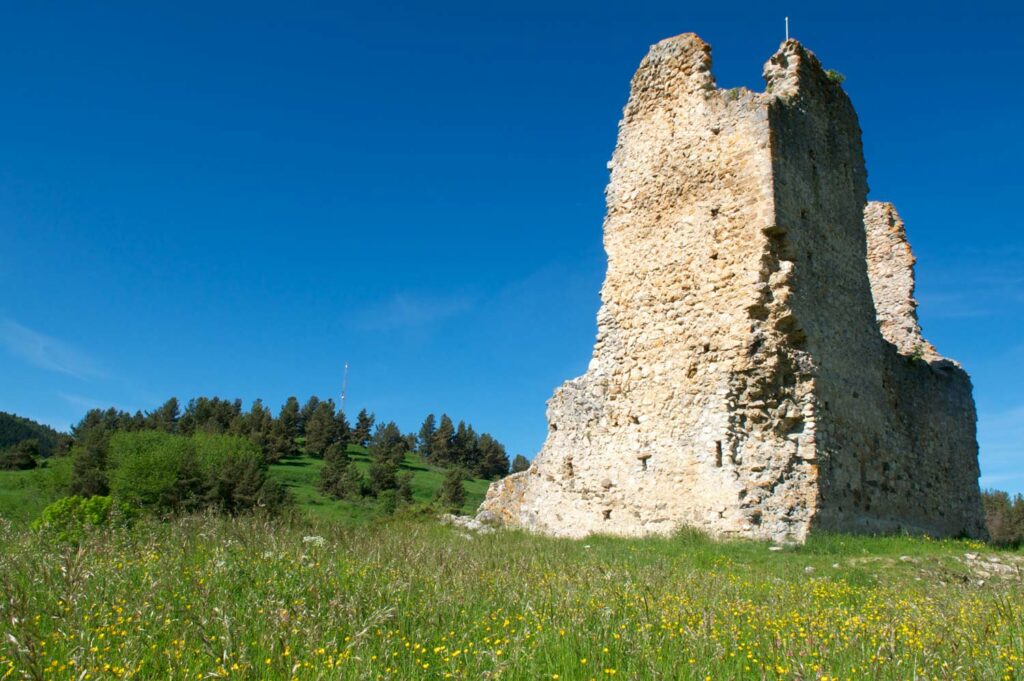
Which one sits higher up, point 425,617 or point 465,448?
point 465,448

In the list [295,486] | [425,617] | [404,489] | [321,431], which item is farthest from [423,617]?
[321,431]

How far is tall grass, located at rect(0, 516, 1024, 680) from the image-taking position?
3422mm

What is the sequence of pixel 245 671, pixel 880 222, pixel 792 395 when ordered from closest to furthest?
pixel 245 671 → pixel 792 395 → pixel 880 222

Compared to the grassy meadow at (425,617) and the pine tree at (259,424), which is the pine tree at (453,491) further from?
the grassy meadow at (425,617)

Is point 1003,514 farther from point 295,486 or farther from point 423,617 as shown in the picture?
point 295,486

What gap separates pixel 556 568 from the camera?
6.58 metres

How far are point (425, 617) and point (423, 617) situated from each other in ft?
0.04

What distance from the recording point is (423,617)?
14.2ft

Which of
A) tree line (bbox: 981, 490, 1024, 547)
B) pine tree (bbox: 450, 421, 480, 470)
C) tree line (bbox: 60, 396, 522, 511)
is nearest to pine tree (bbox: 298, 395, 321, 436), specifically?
tree line (bbox: 60, 396, 522, 511)

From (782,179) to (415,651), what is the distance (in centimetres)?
1020

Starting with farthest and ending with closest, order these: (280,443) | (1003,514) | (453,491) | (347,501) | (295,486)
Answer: (280,443) → (295,486) → (453,491) → (347,501) → (1003,514)

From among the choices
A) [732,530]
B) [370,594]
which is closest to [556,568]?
[370,594]

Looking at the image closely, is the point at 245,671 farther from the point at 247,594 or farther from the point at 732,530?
the point at 732,530

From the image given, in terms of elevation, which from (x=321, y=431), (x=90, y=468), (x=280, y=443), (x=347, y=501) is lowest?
(x=347, y=501)
